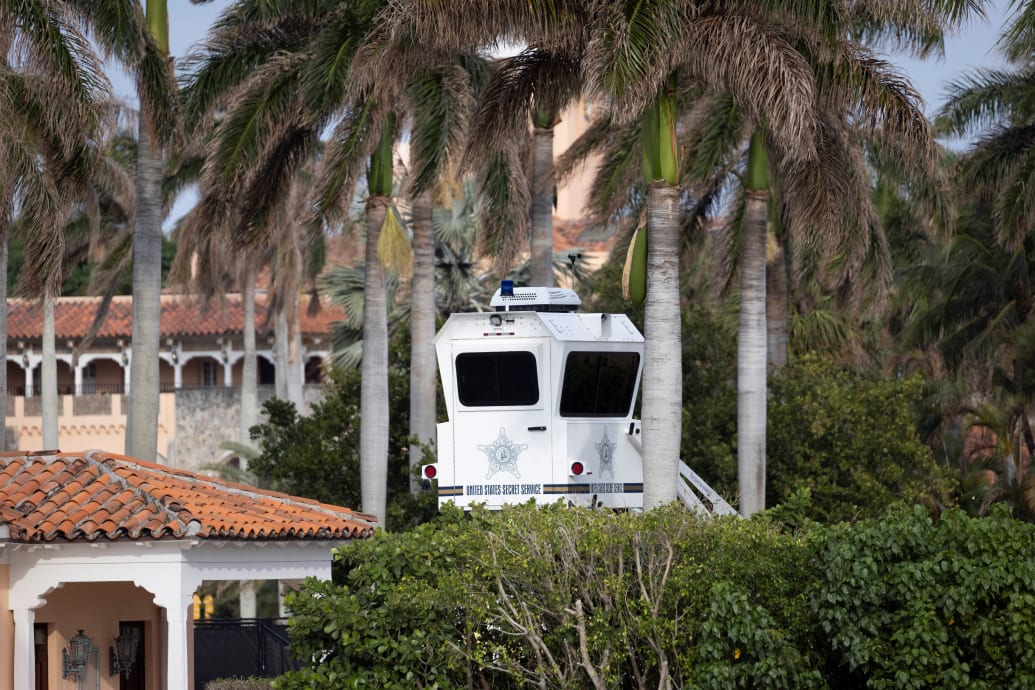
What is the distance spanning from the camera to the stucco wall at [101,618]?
19.9 m

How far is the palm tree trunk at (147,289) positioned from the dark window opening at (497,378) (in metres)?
5.71

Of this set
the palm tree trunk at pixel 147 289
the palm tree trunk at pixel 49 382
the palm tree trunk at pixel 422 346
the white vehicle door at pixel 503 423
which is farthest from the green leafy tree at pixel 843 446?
the palm tree trunk at pixel 49 382

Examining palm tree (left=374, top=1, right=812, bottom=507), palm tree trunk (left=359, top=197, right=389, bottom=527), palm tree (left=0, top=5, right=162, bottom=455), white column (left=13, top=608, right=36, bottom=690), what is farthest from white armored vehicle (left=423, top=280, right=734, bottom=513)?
white column (left=13, top=608, right=36, bottom=690)

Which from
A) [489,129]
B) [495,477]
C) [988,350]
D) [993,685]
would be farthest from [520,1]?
[988,350]

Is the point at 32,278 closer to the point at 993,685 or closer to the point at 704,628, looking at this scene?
the point at 704,628

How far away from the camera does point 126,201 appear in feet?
132

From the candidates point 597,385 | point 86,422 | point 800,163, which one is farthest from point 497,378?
point 86,422

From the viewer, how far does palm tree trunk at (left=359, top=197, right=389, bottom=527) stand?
26.7m

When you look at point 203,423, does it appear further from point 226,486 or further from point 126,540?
point 126,540

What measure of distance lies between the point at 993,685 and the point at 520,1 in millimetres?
10201

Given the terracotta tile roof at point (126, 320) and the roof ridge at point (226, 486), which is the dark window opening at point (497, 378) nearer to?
the roof ridge at point (226, 486)

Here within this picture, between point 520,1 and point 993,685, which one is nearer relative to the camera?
point 993,685

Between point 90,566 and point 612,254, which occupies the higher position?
point 612,254

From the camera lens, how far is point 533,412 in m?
22.3
